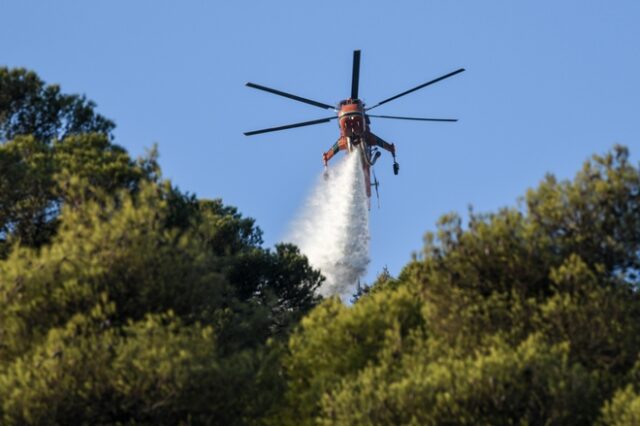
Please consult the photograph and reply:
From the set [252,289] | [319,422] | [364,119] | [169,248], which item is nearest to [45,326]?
[169,248]

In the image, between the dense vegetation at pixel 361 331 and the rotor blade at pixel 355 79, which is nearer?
the dense vegetation at pixel 361 331

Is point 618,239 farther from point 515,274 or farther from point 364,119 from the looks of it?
point 364,119

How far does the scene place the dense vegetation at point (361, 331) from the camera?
38156 mm

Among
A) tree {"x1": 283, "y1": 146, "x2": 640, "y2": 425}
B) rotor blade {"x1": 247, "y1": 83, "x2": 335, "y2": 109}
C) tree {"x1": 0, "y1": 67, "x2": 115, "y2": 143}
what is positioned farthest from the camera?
rotor blade {"x1": 247, "y1": 83, "x2": 335, "y2": 109}

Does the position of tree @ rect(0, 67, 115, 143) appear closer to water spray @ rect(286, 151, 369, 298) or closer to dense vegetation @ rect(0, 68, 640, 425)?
dense vegetation @ rect(0, 68, 640, 425)

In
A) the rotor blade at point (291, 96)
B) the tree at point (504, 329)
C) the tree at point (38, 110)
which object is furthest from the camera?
the rotor blade at point (291, 96)

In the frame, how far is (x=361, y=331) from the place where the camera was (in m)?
43.0

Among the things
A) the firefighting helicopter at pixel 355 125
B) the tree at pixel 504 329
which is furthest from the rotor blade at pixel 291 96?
the tree at pixel 504 329

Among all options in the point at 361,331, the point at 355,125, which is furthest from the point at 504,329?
the point at 355,125

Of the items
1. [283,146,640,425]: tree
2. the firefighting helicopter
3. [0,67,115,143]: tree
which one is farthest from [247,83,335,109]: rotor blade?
[283,146,640,425]: tree

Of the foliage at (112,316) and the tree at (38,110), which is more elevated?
the tree at (38,110)

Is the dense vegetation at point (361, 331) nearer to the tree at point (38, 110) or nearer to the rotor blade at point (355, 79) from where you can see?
the tree at point (38, 110)

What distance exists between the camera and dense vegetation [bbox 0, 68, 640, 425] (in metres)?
38.2

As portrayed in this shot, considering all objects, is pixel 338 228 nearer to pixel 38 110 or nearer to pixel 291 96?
pixel 291 96
